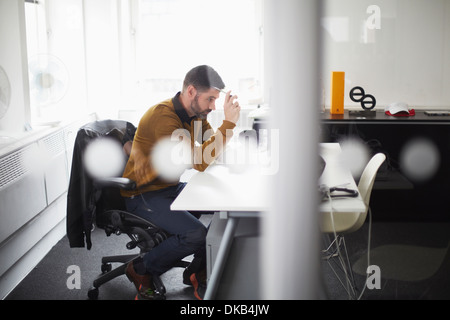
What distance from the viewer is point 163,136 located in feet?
6.66

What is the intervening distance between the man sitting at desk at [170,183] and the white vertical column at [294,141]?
1.75m

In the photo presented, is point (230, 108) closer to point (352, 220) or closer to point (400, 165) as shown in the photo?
point (352, 220)

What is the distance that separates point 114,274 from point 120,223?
1.00ft

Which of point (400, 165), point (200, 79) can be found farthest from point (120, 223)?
point (400, 165)

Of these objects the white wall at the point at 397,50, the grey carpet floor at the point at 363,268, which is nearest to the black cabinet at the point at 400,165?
the grey carpet floor at the point at 363,268

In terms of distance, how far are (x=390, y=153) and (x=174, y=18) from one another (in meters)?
1.90

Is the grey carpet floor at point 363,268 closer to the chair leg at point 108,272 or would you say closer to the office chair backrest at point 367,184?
the chair leg at point 108,272

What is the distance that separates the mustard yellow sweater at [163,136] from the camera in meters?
2.03

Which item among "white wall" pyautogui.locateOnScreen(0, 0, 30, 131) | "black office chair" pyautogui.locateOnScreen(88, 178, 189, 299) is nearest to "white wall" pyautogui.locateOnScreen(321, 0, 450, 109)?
"black office chair" pyautogui.locateOnScreen(88, 178, 189, 299)

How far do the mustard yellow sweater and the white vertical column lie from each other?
5.72 feet

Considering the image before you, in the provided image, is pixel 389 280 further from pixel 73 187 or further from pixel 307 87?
pixel 307 87

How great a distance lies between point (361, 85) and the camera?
3.50m

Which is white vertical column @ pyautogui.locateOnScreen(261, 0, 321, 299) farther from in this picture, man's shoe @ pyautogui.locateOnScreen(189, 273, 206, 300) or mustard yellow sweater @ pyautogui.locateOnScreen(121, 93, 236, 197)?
man's shoe @ pyautogui.locateOnScreen(189, 273, 206, 300)

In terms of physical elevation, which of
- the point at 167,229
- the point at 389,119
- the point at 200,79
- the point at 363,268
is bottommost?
the point at 363,268
